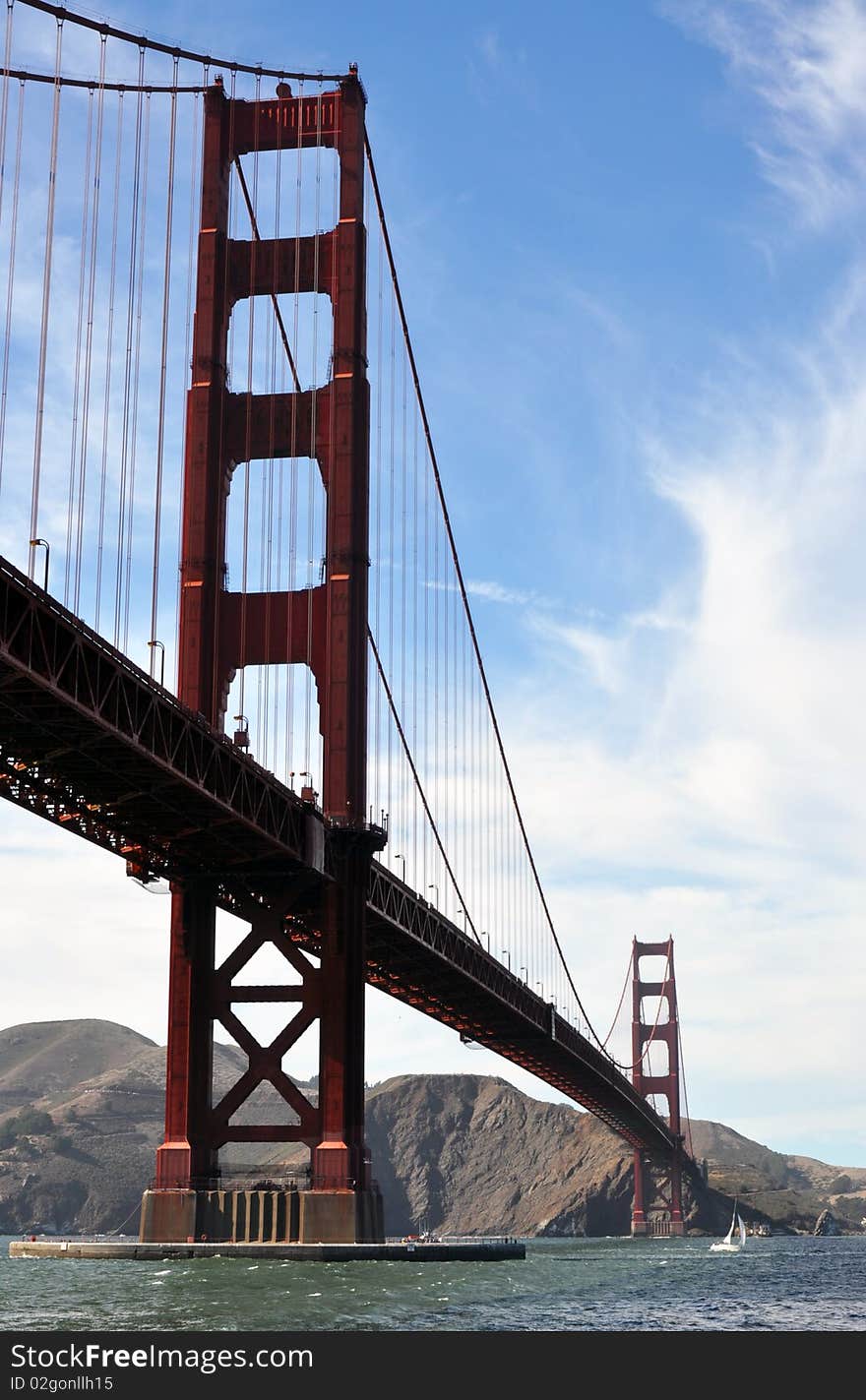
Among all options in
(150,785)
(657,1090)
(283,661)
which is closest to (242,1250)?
(150,785)

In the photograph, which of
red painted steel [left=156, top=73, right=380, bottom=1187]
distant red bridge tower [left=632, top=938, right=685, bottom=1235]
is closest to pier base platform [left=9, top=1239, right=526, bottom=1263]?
red painted steel [left=156, top=73, right=380, bottom=1187]

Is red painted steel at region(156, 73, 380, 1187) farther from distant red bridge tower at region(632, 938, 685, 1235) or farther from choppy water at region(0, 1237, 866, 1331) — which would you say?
distant red bridge tower at region(632, 938, 685, 1235)

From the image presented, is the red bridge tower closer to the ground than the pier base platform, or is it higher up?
higher up

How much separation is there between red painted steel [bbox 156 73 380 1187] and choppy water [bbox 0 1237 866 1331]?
5.32 meters

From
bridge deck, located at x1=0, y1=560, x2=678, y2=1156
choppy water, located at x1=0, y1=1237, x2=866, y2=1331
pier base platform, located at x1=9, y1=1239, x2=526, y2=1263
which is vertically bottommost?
choppy water, located at x1=0, y1=1237, x2=866, y2=1331

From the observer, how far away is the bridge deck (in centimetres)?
3784

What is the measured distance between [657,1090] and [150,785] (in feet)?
430

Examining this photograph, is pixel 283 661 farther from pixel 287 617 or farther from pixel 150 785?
pixel 150 785

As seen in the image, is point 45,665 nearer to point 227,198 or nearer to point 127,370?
point 127,370

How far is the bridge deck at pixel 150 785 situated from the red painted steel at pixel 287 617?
2.04m

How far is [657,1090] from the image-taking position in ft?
558

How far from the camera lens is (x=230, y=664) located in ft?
185

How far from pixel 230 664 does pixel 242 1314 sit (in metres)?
26.1

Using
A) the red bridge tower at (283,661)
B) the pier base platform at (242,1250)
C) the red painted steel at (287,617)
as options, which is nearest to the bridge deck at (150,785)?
the red bridge tower at (283,661)
